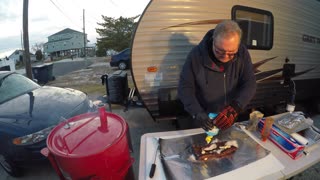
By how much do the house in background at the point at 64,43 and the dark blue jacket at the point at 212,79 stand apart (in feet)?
196

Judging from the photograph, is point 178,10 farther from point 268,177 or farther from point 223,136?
point 268,177

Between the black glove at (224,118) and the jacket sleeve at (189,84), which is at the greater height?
the jacket sleeve at (189,84)

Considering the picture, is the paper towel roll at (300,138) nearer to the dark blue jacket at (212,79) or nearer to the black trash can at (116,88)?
the dark blue jacket at (212,79)

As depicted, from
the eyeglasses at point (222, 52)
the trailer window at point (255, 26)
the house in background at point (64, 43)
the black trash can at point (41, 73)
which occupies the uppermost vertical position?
the house in background at point (64, 43)

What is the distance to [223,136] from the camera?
1.80 meters

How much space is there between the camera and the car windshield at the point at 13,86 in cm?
370

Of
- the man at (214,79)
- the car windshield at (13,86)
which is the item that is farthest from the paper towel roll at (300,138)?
the car windshield at (13,86)

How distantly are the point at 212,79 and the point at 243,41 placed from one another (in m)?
1.92

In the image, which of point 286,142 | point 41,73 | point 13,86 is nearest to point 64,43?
point 41,73

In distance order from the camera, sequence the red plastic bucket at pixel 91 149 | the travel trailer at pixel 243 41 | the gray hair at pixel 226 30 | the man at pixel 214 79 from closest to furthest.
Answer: the red plastic bucket at pixel 91 149 → the gray hair at pixel 226 30 → the man at pixel 214 79 → the travel trailer at pixel 243 41

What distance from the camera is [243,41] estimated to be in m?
3.57

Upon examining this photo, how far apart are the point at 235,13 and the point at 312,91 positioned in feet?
10.1

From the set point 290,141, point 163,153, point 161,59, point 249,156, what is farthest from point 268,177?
point 161,59

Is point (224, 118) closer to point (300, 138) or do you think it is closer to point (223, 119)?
point (223, 119)
